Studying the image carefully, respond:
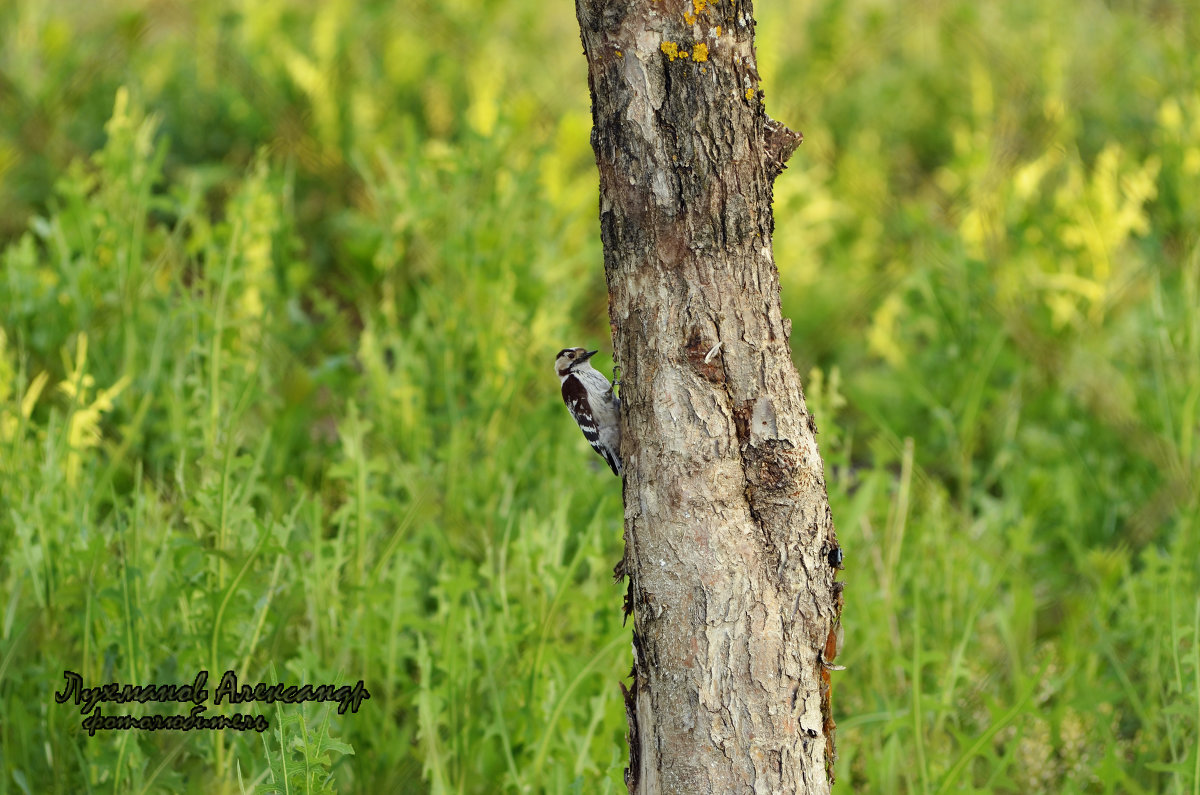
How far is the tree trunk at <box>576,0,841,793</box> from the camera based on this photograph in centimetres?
139

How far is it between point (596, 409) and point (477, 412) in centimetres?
79

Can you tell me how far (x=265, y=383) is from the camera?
3.08 meters

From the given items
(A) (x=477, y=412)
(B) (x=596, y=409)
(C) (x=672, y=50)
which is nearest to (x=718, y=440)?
(C) (x=672, y=50)

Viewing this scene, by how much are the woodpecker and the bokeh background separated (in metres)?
0.19

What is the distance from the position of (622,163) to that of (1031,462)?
2780 mm

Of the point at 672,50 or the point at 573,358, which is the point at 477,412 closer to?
the point at 573,358

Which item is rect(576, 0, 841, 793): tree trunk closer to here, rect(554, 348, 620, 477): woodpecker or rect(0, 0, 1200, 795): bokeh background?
rect(0, 0, 1200, 795): bokeh background

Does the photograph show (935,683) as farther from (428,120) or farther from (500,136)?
(428,120)

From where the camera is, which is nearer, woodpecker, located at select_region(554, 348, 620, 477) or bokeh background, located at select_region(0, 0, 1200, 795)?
bokeh background, located at select_region(0, 0, 1200, 795)

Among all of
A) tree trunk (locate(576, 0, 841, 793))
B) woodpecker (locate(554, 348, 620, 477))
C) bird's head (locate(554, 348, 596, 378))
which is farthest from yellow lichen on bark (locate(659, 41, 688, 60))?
bird's head (locate(554, 348, 596, 378))

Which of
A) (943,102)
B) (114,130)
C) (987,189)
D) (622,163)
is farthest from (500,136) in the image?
(943,102)

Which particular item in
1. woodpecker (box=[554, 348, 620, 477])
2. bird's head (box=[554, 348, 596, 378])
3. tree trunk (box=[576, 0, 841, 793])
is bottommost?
tree trunk (box=[576, 0, 841, 793])

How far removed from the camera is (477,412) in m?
3.15

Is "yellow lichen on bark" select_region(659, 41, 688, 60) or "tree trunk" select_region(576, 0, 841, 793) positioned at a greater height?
"yellow lichen on bark" select_region(659, 41, 688, 60)
